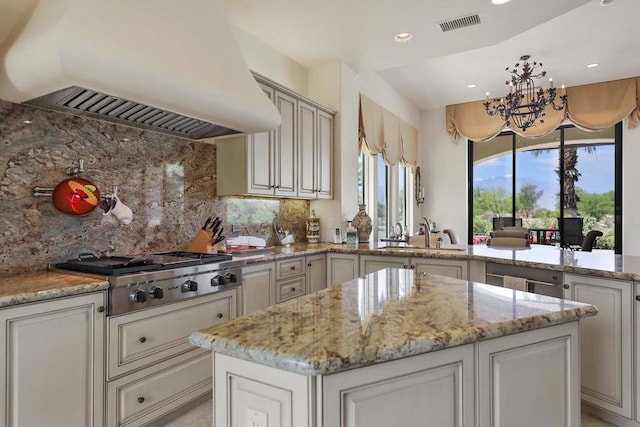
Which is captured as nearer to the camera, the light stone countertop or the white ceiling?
the light stone countertop

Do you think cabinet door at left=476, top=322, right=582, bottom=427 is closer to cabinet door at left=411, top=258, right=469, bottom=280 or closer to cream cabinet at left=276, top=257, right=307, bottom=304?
cabinet door at left=411, top=258, right=469, bottom=280

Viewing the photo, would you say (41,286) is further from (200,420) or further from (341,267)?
(341,267)

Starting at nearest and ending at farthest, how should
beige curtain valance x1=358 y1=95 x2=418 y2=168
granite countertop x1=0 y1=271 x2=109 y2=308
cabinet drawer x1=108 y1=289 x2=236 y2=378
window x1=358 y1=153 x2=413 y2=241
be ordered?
1. granite countertop x1=0 y1=271 x2=109 y2=308
2. cabinet drawer x1=108 y1=289 x2=236 y2=378
3. beige curtain valance x1=358 y1=95 x2=418 y2=168
4. window x1=358 y1=153 x2=413 y2=241

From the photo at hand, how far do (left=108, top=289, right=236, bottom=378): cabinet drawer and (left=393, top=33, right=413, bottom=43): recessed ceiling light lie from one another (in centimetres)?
271

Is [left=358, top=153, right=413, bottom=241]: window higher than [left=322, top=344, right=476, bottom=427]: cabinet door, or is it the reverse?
[left=358, top=153, right=413, bottom=241]: window

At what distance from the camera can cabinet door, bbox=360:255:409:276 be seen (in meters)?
3.35

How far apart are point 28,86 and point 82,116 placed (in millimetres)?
501

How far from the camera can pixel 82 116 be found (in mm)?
2332

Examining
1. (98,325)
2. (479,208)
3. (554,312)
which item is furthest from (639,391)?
(479,208)

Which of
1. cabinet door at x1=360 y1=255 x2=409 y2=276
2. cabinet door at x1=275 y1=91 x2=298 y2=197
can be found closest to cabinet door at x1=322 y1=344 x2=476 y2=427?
cabinet door at x1=360 y1=255 x2=409 y2=276

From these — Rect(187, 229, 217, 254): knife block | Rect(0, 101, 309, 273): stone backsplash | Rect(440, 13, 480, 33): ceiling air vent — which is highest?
Rect(440, 13, 480, 33): ceiling air vent

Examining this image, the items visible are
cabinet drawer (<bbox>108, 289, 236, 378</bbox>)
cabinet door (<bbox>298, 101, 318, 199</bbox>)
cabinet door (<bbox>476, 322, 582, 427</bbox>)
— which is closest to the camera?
cabinet door (<bbox>476, 322, 582, 427</bbox>)

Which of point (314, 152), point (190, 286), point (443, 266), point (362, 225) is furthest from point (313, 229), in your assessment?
point (190, 286)

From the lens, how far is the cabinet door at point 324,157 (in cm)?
404
